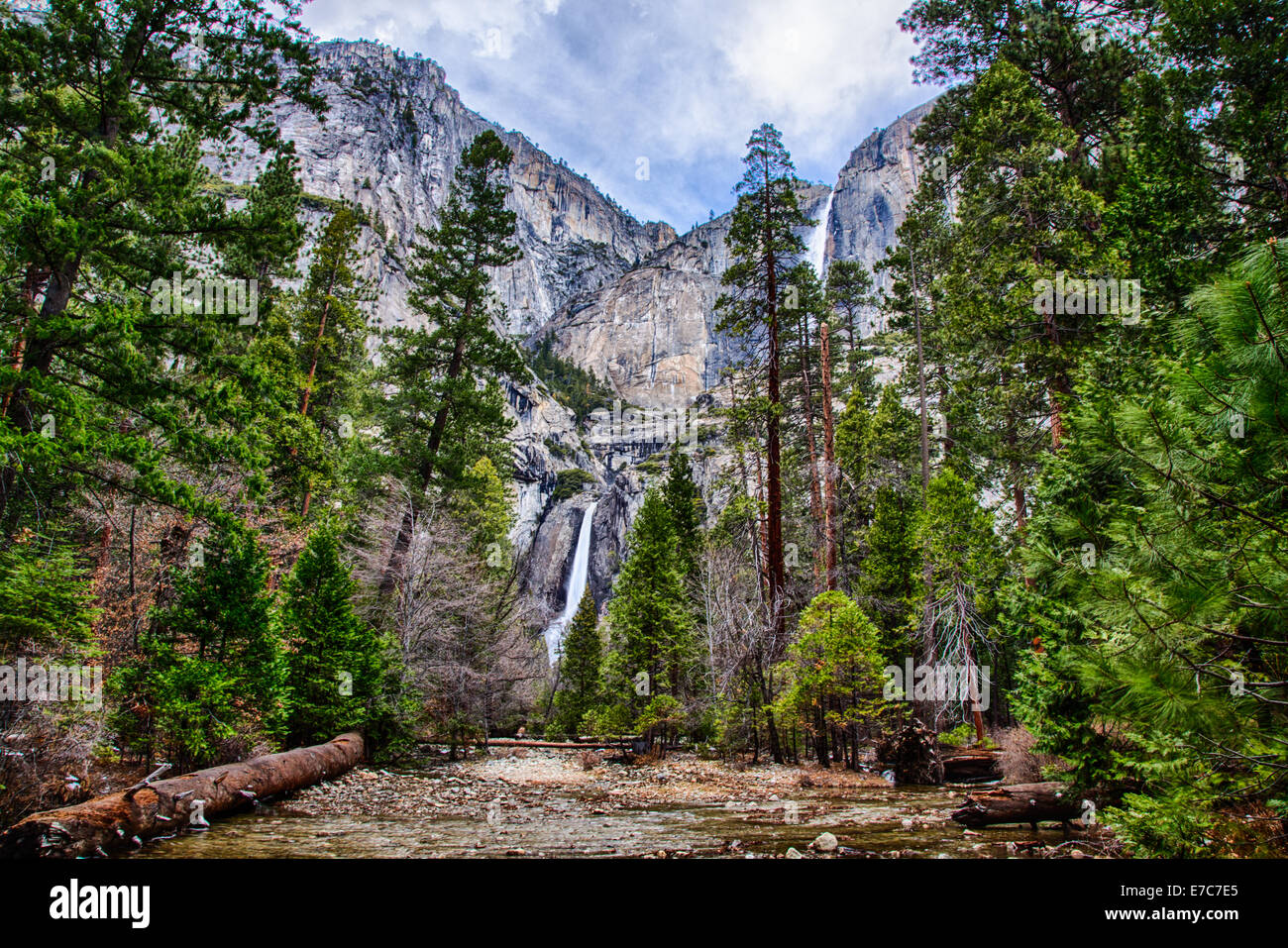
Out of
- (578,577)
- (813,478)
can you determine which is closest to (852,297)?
(813,478)

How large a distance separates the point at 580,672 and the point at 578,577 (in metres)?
41.3

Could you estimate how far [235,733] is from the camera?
28.0ft

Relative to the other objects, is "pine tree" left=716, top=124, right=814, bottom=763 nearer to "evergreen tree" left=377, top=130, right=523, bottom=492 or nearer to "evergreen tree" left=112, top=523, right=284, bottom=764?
"evergreen tree" left=377, top=130, right=523, bottom=492

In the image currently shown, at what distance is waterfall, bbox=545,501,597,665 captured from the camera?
60497mm

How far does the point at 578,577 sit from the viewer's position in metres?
66.2

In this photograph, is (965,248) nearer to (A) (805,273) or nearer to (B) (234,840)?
(A) (805,273)

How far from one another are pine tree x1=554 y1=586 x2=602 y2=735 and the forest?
1.67 meters

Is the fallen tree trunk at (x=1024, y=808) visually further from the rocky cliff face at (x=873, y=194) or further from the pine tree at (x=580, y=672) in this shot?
the rocky cliff face at (x=873, y=194)

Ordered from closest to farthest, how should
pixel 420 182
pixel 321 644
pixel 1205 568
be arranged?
1. pixel 1205 568
2. pixel 321 644
3. pixel 420 182

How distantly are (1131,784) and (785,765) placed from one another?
357 inches

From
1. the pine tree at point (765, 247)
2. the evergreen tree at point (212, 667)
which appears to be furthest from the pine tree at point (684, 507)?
the evergreen tree at point (212, 667)

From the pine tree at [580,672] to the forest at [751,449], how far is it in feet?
5.48

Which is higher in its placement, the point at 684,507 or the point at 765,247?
the point at 765,247

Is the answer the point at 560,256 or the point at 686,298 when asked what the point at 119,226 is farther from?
the point at 560,256
